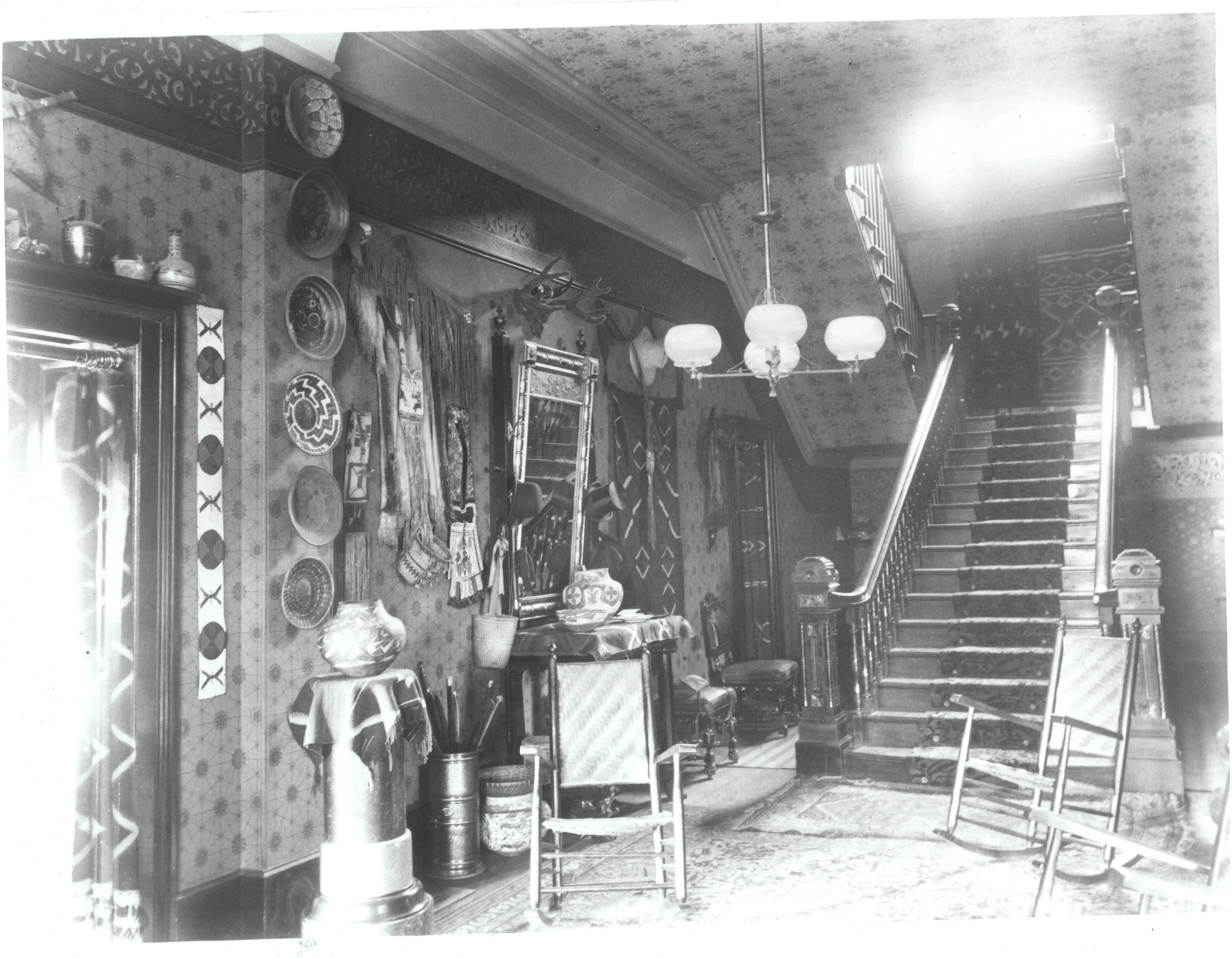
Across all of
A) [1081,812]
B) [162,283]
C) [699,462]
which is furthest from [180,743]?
[699,462]

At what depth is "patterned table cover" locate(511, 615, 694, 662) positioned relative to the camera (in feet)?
18.2

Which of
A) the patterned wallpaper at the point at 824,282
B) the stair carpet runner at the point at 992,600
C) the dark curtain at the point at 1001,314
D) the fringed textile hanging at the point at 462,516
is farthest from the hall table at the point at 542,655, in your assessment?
the dark curtain at the point at 1001,314

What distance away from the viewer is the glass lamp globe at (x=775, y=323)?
505 cm

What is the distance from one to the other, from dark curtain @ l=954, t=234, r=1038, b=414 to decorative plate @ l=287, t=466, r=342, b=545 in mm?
7851

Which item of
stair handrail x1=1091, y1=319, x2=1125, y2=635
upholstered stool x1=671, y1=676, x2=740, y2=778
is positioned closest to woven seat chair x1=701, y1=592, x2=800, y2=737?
upholstered stool x1=671, y1=676, x2=740, y2=778

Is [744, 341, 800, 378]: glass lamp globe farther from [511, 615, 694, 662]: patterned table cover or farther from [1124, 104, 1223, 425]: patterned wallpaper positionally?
[1124, 104, 1223, 425]: patterned wallpaper

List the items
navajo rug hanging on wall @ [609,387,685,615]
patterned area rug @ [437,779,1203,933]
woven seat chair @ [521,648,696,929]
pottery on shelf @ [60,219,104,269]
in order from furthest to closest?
navajo rug hanging on wall @ [609,387,685,615]
woven seat chair @ [521,648,696,929]
patterned area rug @ [437,779,1203,933]
pottery on shelf @ [60,219,104,269]

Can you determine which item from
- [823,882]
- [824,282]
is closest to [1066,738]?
Result: [823,882]

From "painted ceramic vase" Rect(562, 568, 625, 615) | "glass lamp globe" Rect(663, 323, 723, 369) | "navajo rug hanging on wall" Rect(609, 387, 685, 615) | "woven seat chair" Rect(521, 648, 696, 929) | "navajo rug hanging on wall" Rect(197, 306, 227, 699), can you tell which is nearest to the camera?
"navajo rug hanging on wall" Rect(197, 306, 227, 699)

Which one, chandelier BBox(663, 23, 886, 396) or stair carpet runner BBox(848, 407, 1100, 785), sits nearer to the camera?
chandelier BBox(663, 23, 886, 396)

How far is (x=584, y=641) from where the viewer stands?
5.59 m

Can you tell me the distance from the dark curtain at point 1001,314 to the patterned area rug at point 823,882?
248 inches

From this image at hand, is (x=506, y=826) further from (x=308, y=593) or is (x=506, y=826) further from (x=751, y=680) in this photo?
(x=751, y=680)

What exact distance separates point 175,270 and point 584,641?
9.46 ft
